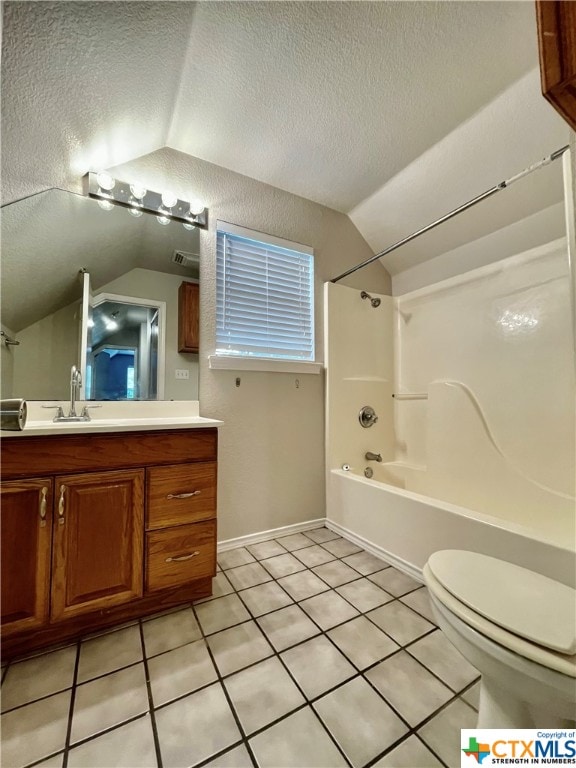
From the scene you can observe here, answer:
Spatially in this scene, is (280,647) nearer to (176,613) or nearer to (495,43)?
(176,613)

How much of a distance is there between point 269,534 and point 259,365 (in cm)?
115

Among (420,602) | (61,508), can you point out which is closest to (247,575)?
(420,602)

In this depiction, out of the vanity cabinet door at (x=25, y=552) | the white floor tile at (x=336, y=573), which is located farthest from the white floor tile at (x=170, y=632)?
the white floor tile at (x=336, y=573)

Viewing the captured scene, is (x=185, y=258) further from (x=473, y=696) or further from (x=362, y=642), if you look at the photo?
(x=473, y=696)

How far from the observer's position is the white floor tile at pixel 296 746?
0.77 meters

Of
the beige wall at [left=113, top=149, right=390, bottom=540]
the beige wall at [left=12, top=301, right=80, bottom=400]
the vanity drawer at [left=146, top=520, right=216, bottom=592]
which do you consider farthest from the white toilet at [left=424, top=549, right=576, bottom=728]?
the beige wall at [left=12, top=301, right=80, bottom=400]

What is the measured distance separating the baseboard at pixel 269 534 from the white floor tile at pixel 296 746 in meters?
1.07

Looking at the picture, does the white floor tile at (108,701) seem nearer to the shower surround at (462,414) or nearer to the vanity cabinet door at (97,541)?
the vanity cabinet door at (97,541)

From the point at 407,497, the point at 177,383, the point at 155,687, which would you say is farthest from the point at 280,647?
the point at 177,383

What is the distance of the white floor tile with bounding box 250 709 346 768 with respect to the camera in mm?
766

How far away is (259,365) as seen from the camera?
200cm

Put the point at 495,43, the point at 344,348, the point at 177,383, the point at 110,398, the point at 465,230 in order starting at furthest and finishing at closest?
the point at 344,348
the point at 465,230
the point at 177,383
the point at 110,398
the point at 495,43

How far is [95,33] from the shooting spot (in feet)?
3.37

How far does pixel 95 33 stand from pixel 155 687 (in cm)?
221
